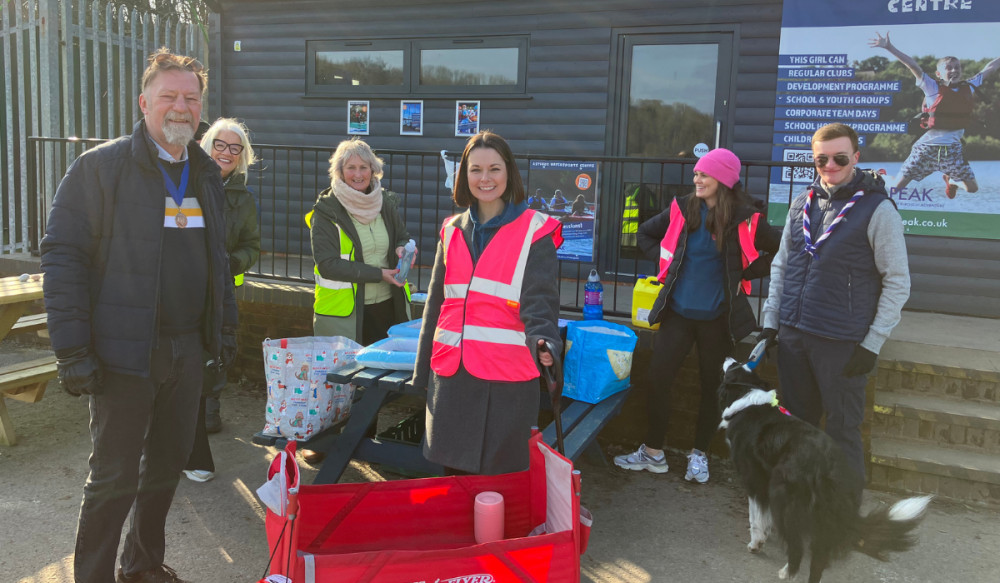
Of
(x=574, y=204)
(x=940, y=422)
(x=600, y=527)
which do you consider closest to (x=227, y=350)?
(x=600, y=527)

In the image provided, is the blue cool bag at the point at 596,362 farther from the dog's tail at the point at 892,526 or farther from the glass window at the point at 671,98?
the glass window at the point at 671,98

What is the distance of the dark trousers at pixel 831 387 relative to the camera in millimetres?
3596

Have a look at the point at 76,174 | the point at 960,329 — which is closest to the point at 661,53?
the point at 960,329

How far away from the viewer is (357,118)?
8.62 m

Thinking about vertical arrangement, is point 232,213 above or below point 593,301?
above

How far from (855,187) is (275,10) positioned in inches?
298

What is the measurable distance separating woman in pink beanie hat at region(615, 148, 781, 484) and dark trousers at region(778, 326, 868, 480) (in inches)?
20.2

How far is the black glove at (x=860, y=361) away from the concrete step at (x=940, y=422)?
125cm

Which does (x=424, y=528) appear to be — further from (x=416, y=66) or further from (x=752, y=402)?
(x=416, y=66)

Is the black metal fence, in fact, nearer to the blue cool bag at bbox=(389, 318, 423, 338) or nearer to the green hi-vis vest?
the green hi-vis vest

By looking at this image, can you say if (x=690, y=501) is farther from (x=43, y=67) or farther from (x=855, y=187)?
(x=43, y=67)

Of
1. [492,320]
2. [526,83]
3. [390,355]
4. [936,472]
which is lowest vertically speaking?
[936,472]

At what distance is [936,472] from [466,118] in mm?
5656

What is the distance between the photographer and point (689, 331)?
4.41m
